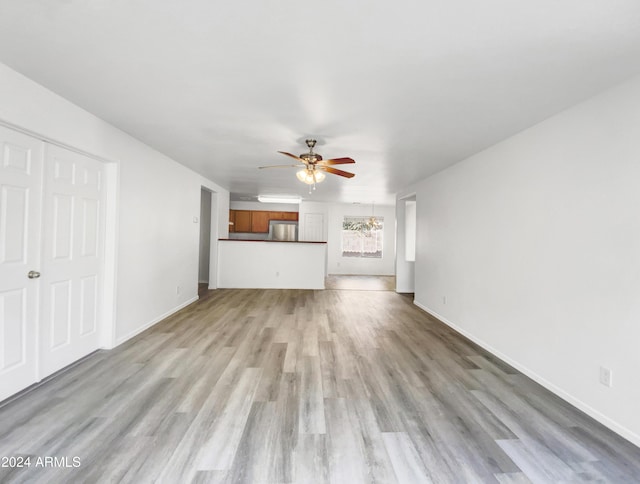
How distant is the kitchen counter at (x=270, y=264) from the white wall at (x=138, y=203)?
1.44 metres

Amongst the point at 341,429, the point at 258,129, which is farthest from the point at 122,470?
the point at 258,129

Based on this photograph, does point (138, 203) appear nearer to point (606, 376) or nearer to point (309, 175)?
point (309, 175)

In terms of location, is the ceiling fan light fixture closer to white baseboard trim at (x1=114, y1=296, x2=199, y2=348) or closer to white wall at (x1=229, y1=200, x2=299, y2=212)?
white baseboard trim at (x1=114, y1=296, x2=199, y2=348)

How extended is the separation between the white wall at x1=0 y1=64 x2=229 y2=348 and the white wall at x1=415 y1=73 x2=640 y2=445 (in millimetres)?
3959

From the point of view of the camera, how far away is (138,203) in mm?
3398

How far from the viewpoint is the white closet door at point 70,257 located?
2.39 m

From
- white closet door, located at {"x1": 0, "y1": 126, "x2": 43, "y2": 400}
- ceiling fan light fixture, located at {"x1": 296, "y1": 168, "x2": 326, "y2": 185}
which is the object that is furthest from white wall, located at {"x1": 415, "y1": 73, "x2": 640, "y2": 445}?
white closet door, located at {"x1": 0, "y1": 126, "x2": 43, "y2": 400}

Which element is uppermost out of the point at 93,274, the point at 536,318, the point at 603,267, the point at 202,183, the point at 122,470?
the point at 202,183

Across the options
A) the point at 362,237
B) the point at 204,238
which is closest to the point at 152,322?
the point at 204,238

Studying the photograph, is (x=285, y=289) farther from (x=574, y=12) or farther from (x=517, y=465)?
(x=574, y=12)

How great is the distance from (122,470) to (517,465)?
2.05 m

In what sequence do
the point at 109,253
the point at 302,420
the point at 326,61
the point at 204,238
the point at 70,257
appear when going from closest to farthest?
the point at 326,61 → the point at 302,420 → the point at 70,257 → the point at 109,253 → the point at 204,238

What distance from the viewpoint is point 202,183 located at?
5.43 m

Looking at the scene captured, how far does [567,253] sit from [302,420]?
2342 millimetres
